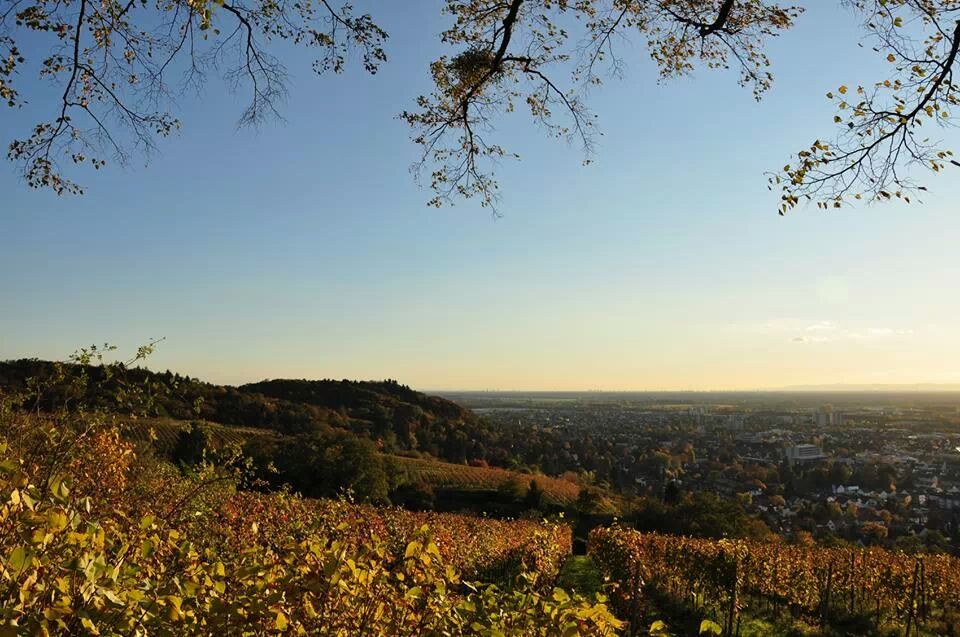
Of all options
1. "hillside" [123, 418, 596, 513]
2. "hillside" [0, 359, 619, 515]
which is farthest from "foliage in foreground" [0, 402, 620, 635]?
"hillside" [123, 418, 596, 513]

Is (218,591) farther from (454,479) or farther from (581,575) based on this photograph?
(454,479)

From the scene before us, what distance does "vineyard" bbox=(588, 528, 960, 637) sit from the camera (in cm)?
1304

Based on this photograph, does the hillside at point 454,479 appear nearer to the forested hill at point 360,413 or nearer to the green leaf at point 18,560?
the forested hill at point 360,413

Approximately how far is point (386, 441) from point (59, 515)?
71.0 meters

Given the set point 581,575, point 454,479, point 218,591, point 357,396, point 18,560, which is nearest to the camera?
point 18,560

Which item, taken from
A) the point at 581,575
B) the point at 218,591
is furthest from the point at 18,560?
the point at 581,575

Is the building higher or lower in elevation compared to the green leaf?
lower

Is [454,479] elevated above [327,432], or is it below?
below

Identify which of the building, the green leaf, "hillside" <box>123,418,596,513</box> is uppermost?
the green leaf

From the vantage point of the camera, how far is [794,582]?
47.5 feet

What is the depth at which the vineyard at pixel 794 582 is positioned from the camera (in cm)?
1304

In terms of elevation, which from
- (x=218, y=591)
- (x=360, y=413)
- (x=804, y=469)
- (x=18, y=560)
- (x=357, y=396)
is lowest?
(x=804, y=469)

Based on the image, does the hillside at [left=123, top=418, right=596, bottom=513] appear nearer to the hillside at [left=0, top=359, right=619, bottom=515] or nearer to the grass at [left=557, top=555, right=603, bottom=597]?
the hillside at [left=0, top=359, right=619, bottom=515]

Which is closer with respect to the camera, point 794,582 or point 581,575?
point 794,582
